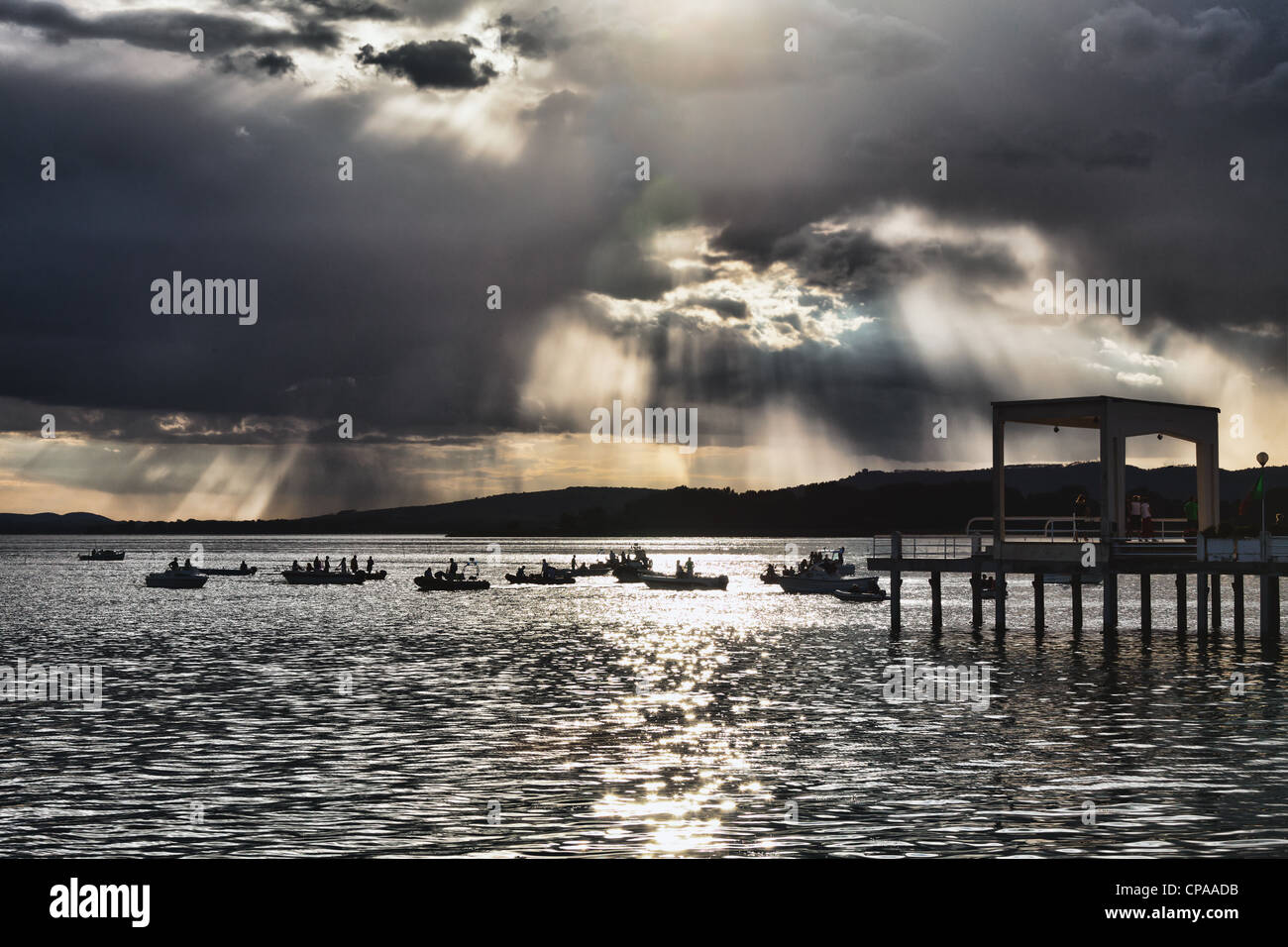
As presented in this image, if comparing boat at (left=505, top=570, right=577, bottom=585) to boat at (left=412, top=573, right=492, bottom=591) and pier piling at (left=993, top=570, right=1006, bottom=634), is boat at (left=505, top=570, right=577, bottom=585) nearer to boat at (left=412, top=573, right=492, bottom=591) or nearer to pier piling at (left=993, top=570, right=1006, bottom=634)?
boat at (left=412, top=573, right=492, bottom=591)

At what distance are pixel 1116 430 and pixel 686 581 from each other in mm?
88467

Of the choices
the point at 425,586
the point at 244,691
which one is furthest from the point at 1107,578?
the point at 425,586

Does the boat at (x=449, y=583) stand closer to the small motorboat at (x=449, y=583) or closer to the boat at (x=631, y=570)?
the small motorboat at (x=449, y=583)

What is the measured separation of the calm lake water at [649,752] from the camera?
2186 cm

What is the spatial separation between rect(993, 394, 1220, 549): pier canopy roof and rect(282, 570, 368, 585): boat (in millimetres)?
110511

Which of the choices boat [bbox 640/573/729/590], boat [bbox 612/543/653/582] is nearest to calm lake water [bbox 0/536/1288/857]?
boat [bbox 640/573/729/590]

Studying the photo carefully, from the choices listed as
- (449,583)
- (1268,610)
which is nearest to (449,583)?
(449,583)

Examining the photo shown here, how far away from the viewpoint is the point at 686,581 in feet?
458

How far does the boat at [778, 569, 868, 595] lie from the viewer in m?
117

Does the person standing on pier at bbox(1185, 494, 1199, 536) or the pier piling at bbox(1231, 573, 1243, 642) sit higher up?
the person standing on pier at bbox(1185, 494, 1199, 536)

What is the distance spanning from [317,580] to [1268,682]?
129625 mm

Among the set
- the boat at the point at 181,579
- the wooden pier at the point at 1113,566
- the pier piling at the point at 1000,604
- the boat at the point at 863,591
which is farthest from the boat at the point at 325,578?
the pier piling at the point at 1000,604

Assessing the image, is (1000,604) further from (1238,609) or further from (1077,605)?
(1238,609)

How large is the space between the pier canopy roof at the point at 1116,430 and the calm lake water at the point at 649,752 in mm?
6646
